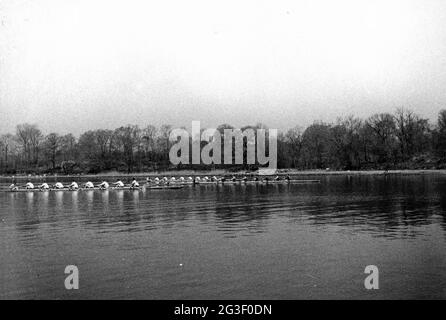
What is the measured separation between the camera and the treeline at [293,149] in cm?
13062

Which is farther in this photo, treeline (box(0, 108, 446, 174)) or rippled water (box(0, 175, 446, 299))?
treeline (box(0, 108, 446, 174))

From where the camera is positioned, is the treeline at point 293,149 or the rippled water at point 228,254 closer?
the rippled water at point 228,254

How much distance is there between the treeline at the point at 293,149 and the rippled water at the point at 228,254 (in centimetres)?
10227

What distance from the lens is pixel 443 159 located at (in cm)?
11612

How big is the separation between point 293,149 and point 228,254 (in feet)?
454

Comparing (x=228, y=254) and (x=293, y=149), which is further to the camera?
(x=293, y=149)

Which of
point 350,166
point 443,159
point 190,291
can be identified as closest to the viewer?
point 190,291

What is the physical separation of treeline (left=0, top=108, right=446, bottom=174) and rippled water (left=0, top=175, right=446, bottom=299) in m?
102

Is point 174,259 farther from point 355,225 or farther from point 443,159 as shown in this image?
point 443,159

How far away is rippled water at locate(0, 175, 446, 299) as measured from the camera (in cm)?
1292

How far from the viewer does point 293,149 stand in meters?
154

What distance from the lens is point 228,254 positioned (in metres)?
17.3
